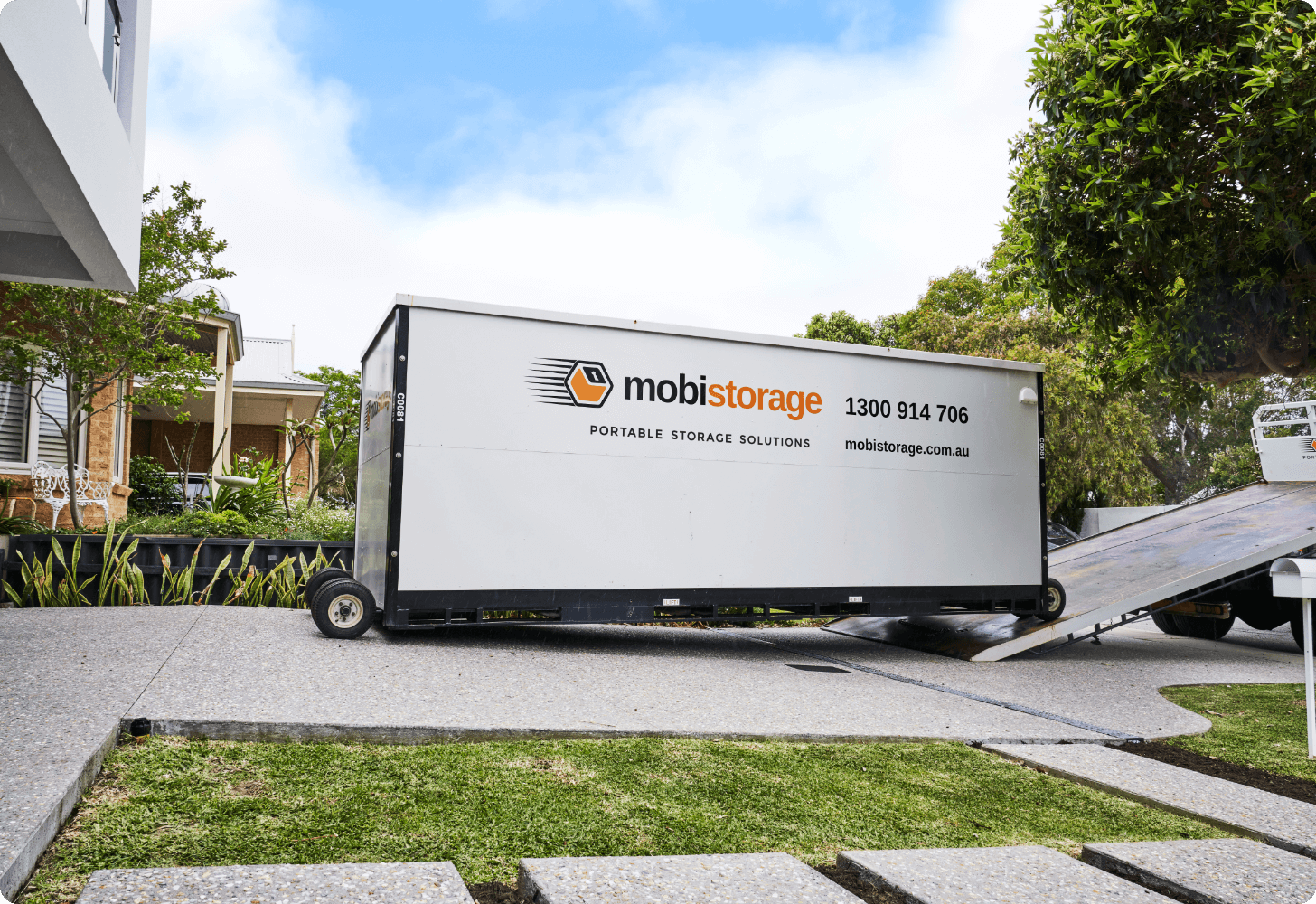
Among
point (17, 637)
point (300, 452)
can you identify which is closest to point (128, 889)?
point (17, 637)

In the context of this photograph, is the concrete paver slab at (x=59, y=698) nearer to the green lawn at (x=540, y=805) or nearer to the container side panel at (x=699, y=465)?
the green lawn at (x=540, y=805)

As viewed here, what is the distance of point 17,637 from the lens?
235 inches

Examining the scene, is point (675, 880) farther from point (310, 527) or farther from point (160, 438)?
point (160, 438)

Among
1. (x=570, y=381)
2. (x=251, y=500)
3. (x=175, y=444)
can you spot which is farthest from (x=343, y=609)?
(x=175, y=444)

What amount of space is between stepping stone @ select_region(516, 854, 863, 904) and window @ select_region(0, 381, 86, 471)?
10793 mm

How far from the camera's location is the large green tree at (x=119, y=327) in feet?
33.3

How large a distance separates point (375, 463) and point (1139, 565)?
783cm

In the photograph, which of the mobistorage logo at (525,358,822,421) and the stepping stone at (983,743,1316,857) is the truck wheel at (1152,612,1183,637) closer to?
the mobistorage logo at (525,358,822,421)

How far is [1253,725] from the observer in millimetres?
5789

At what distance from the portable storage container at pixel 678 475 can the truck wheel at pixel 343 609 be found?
0.19 m

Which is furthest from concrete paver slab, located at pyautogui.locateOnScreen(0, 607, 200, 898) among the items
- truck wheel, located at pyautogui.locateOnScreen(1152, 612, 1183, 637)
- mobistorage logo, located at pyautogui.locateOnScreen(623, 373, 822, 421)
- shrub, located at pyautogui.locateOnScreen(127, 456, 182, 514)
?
truck wheel, located at pyautogui.locateOnScreen(1152, 612, 1183, 637)

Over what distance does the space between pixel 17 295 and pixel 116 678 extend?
7.62 metres

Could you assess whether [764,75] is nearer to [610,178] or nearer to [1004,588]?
[610,178]

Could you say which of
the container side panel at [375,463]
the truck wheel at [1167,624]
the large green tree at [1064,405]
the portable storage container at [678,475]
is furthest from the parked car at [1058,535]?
the container side panel at [375,463]
